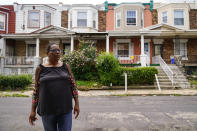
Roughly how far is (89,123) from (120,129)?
2.95 ft

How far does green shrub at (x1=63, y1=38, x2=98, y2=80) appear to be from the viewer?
12.8 metres

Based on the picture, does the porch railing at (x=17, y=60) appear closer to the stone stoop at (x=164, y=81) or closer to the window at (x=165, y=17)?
the stone stoop at (x=164, y=81)

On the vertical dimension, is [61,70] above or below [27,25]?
below

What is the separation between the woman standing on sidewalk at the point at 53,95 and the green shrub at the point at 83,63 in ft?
33.8

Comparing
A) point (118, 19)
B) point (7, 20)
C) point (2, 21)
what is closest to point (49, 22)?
point (7, 20)

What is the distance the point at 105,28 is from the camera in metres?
18.8

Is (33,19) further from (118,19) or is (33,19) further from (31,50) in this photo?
(118,19)

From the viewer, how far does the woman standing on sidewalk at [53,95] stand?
2086mm

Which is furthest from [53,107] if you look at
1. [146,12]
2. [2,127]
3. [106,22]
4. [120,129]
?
[146,12]

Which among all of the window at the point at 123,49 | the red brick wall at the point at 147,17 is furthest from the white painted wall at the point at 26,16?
the red brick wall at the point at 147,17

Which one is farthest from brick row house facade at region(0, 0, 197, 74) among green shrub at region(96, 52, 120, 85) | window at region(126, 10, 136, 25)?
green shrub at region(96, 52, 120, 85)

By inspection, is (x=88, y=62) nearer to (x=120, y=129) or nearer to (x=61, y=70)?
(x=120, y=129)

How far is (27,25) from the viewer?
59.5ft

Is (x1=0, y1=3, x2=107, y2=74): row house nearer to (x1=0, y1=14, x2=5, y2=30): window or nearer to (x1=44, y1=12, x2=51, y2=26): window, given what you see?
(x1=44, y1=12, x2=51, y2=26): window
